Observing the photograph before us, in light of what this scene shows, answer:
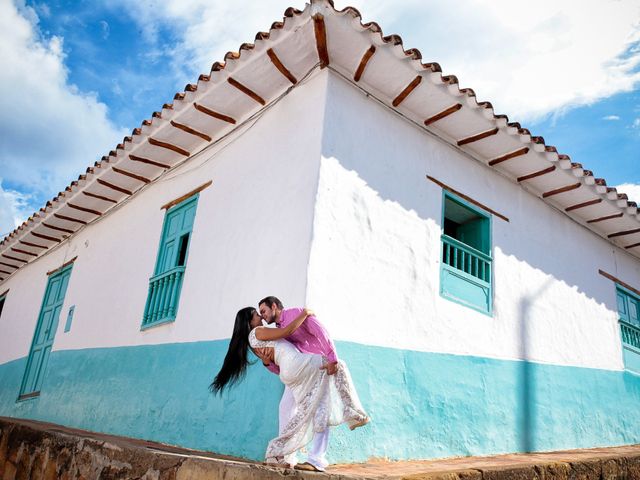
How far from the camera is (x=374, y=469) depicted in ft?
13.0

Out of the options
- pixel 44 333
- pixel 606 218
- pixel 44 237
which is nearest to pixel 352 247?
pixel 606 218

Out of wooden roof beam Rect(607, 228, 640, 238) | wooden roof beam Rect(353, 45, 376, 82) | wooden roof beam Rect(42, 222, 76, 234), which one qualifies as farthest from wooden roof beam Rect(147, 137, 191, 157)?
wooden roof beam Rect(607, 228, 640, 238)

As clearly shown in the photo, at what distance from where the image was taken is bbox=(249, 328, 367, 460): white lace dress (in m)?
3.55

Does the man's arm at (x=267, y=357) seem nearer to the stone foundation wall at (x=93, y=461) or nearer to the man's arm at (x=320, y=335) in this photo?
the man's arm at (x=320, y=335)

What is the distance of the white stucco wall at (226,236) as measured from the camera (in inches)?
194

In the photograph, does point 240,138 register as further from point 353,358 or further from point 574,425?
point 574,425

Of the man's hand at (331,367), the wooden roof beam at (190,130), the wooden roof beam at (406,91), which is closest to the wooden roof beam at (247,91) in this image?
the wooden roof beam at (190,130)

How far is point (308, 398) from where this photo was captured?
361 cm

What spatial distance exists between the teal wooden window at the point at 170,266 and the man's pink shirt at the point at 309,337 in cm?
250

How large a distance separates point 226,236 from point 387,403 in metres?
2.26

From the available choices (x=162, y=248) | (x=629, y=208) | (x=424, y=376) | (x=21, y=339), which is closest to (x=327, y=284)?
(x=424, y=376)

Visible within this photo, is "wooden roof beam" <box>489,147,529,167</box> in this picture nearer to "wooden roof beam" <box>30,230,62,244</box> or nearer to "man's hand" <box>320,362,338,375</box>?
"man's hand" <box>320,362,338,375</box>

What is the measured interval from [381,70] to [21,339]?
8.63m

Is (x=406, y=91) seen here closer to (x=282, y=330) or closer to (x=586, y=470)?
(x=282, y=330)
